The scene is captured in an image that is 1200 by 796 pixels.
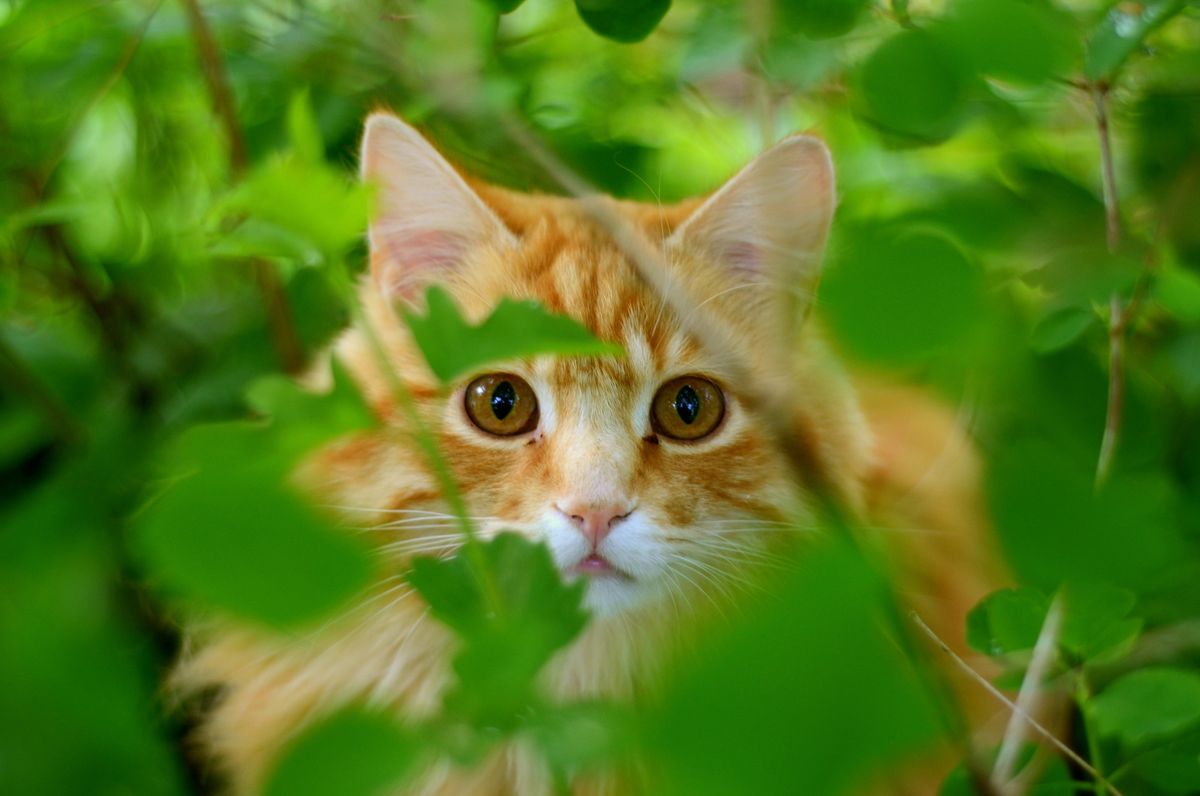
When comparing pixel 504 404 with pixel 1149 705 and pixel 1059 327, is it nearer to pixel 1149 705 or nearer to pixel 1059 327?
pixel 1059 327

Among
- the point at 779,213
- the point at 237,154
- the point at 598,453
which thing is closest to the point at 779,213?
Result: the point at 779,213

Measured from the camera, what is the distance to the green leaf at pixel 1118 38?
87 cm

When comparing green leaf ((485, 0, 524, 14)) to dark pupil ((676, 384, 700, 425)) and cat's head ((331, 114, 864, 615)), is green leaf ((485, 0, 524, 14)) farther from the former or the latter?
dark pupil ((676, 384, 700, 425))

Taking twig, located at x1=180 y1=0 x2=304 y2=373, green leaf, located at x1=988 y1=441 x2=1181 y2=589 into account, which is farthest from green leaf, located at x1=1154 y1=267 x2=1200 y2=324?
twig, located at x1=180 y1=0 x2=304 y2=373

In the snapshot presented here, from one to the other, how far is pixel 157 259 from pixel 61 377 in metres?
0.34

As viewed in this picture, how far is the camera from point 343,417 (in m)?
0.47

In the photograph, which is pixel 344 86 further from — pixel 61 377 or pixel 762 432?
pixel 762 432

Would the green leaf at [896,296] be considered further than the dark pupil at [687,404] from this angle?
No

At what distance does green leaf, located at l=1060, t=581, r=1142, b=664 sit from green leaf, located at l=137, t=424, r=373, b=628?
491mm

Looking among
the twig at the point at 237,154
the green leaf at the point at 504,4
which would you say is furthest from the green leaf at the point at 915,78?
the twig at the point at 237,154

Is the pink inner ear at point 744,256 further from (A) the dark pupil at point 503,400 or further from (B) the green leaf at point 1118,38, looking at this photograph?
(B) the green leaf at point 1118,38

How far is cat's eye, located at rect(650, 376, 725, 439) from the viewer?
53.3 inches

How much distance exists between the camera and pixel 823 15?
104cm

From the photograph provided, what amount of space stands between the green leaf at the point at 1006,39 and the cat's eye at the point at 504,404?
2.37ft
